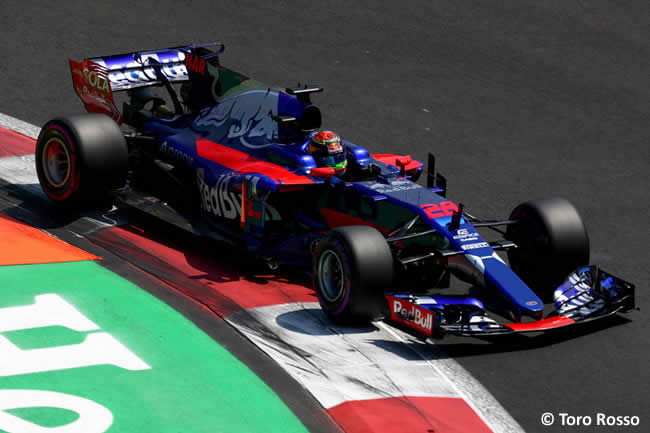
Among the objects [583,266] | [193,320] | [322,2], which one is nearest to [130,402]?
[193,320]

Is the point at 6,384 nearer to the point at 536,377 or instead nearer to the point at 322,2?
the point at 536,377

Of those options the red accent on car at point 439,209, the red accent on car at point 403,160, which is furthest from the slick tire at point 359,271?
the red accent on car at point 403,160

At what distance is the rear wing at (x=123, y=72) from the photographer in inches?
527

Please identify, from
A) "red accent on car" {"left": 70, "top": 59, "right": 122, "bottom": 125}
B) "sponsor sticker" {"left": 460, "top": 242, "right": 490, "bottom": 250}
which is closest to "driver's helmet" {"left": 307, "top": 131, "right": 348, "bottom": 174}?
"sponsor sticker" {"left": 460, "top": 242, "right": 490, "bottom": 250}

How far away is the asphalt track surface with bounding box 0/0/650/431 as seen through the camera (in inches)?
563

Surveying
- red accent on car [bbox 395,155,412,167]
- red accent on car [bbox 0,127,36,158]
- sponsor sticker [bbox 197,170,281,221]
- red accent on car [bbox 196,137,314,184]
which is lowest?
red accent on car [bbox 0,127,36,158]

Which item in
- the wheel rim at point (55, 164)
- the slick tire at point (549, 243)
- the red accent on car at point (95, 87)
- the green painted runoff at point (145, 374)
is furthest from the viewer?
the red accent on car at point (95, 87)

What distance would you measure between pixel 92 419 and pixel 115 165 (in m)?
4.38

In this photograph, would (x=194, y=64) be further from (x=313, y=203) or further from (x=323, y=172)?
(x=323, y=172)

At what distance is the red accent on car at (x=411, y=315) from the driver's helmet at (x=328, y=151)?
203 centimetres

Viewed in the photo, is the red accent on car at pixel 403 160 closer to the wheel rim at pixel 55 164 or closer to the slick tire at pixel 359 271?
the slick tire at pixel 359 271

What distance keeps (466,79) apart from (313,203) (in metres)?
8.17

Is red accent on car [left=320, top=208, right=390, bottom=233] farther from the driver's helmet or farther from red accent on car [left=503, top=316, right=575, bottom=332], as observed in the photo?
red accent on car [left=503, top=316, right=575, bottom=332]

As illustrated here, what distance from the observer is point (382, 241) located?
9.98 meters
